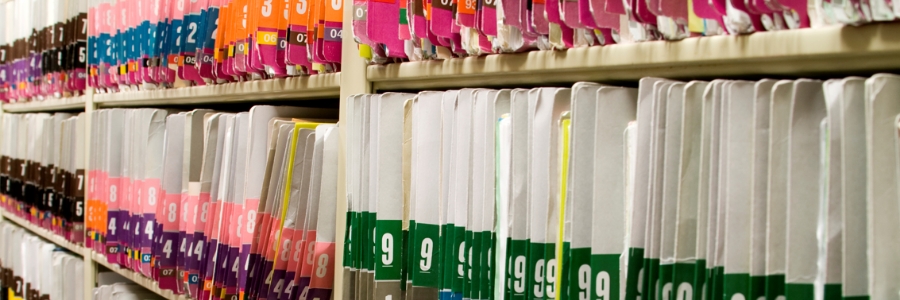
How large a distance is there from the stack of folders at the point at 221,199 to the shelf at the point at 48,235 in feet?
0.70

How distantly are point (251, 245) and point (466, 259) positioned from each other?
515mm

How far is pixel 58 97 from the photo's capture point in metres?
2.44

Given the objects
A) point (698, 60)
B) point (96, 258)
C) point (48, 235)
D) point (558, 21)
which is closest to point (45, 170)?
point (48, 235)

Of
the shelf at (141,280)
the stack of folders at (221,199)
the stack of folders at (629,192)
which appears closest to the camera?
the stack of folders at (629,192)

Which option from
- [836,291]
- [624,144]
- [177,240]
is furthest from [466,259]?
[177,240]

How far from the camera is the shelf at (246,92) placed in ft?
4.14

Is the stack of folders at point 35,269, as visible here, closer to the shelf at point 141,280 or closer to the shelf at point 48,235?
the shelf at point 48,235

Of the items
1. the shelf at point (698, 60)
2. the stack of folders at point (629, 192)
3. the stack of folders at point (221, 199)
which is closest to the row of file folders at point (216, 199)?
the stack of folders at point (221, 199)

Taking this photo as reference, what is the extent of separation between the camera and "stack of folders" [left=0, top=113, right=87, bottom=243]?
2203mm

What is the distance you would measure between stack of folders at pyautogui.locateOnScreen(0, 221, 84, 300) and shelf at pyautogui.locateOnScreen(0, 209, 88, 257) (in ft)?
0.09

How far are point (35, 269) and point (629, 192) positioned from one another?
2351 millimetres

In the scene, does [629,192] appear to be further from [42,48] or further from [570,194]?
[42,48]

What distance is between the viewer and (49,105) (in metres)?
2.54

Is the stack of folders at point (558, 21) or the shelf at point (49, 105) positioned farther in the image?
the shelf at point (49, 105)
